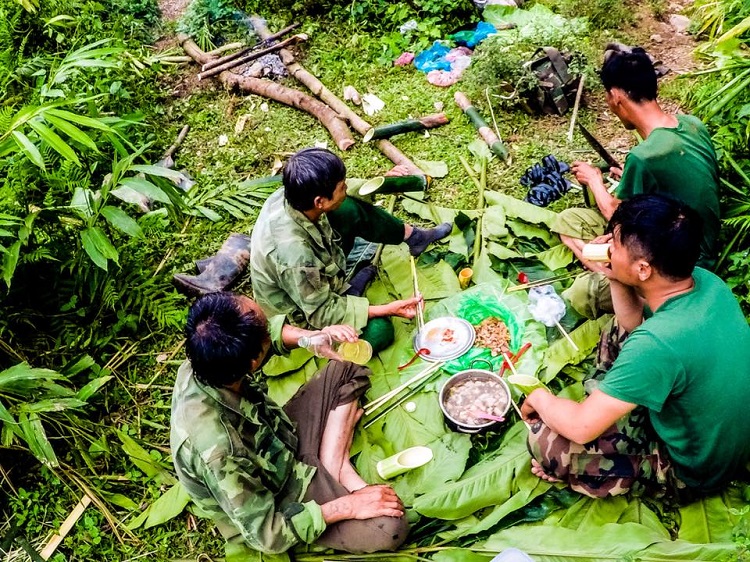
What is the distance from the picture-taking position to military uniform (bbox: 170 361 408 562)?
2.56 m

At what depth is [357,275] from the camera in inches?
165

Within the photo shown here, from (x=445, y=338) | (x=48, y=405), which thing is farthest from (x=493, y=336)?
(x=48, y=405)

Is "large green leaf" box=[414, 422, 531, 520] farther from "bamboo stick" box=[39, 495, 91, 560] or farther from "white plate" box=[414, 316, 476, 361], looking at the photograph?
"bamboo stick" box=[39, 495, 91, 560]

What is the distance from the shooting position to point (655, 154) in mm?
3129

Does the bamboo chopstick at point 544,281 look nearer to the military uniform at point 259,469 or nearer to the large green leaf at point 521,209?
the large green leaf at point 521,209

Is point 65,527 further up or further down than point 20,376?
further down

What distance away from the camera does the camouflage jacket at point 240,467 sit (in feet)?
8.37

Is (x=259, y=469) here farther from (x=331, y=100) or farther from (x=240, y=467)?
(x=331, y=100)

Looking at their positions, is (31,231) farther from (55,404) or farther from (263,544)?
(263,544)

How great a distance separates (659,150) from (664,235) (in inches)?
38.4

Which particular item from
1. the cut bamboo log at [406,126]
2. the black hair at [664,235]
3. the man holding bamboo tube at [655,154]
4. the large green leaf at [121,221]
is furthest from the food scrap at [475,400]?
the cut bamboo log at [406,126]

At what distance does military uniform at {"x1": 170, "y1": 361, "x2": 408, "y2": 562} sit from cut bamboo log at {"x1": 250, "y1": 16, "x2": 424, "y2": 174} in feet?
7.68

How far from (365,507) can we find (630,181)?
2.22 metres

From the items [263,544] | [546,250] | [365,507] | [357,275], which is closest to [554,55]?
[546,250]
